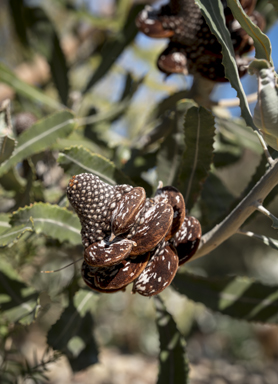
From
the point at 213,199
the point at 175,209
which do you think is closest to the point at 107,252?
the point at 175,209

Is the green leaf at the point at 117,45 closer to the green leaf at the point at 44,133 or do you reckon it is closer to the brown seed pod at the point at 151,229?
the green leaf at the point at 44,133

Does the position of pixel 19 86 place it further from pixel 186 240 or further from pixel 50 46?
pixel 186 240

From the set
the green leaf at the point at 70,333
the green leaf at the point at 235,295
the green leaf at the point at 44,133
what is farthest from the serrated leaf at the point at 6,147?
the green leaf at the point at 235,295

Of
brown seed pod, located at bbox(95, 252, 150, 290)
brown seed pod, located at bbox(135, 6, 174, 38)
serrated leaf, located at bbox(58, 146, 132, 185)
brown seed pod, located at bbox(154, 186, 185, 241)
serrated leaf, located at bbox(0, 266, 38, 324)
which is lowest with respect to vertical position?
serrated leaf, located at bbox(0, 266, 38, 324)

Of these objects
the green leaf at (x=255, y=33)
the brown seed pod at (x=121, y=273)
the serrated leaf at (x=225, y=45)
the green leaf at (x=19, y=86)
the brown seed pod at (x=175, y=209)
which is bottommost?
the green leaf at (x=19, y=86)

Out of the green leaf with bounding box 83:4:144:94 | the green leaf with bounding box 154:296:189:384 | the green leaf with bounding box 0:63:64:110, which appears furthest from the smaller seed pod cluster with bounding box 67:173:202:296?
the green leaf with bounding box 83:4:144:94

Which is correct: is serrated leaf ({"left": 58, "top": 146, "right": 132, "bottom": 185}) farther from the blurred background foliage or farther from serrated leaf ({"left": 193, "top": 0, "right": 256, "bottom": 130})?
serrated leaf ({"left": 193, "top": 0, "right": 256, "bottom": 130})

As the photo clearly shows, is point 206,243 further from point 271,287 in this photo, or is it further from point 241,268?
point 241,268
